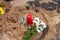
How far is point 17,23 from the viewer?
5324mm

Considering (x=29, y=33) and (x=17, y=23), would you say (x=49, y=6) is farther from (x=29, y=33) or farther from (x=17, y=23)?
(x=29, y=33)

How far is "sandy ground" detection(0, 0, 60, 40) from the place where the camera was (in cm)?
503

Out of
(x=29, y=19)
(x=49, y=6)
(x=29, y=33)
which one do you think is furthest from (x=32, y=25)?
(x=49, y=6)

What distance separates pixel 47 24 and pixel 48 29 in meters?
0.15

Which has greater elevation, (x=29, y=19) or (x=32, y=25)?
(x=29, y=19)

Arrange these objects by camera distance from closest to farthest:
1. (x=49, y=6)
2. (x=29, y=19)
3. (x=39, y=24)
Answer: (x=29, y=19)
(x=39, y=24)
(x=49, y=6)

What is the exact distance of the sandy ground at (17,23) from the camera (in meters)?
5.03

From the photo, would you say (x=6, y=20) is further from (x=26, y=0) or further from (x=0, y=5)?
(x=26, y=0)

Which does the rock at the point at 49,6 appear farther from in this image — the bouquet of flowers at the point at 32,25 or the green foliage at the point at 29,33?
the green foliage at the point at 29,33

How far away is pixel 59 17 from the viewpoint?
550 centimetres

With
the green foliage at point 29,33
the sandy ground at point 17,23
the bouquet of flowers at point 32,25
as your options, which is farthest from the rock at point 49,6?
the green foliage at point 29,33

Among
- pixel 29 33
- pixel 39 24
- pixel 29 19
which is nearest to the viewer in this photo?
pixel 29 33

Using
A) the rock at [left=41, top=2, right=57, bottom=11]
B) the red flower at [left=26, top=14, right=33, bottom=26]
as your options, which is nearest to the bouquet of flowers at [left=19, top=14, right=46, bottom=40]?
the red flower at [left=26, top=14, right=33, bottom=26]

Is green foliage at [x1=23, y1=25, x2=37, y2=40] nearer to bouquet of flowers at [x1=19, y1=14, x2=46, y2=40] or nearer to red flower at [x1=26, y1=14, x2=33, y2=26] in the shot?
bouquet of flowers at [x1=19, y1=14, x2=46, y2=40]
